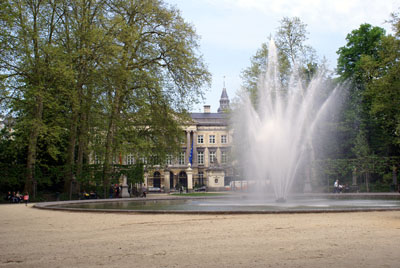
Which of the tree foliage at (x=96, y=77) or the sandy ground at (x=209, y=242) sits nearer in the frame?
the sandy ground at (x=209, y=242)

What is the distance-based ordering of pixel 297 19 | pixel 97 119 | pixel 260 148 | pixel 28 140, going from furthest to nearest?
pixel 297 19
pixel 97 119
pixel 28 140
pixel 260 148

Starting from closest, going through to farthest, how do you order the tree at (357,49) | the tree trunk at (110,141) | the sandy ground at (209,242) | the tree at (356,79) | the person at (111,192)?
1. the sandy ground at (209,242)
2. the tree trunk at (110,141)
3. the person at (111,192)
4. the tree at (356,79)
5. the tree at (357,49)

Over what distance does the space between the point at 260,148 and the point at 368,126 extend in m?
20.5

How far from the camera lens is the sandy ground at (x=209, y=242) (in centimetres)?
636

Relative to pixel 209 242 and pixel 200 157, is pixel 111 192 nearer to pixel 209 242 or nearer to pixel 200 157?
pixel 209 242

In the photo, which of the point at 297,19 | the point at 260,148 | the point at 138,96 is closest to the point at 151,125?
the point at 138,96

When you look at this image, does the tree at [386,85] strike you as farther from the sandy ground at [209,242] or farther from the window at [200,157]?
the window at [200,157]

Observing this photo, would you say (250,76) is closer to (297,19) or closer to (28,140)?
(297,19)

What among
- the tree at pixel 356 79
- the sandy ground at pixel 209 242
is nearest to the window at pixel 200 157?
the tree at pixel 356 79

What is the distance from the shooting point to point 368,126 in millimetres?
37375

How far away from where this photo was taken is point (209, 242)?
8047 mm

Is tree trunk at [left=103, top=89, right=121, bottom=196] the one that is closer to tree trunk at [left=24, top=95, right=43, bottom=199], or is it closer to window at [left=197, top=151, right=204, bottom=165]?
tree trunk at [left=24, top=95, right=43, bottom=199]

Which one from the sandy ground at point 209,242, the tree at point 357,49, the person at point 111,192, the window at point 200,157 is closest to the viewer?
the sandy ground at point 209,242

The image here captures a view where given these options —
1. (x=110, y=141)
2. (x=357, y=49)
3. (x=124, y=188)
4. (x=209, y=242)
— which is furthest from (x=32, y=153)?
(x=357, y=49)
